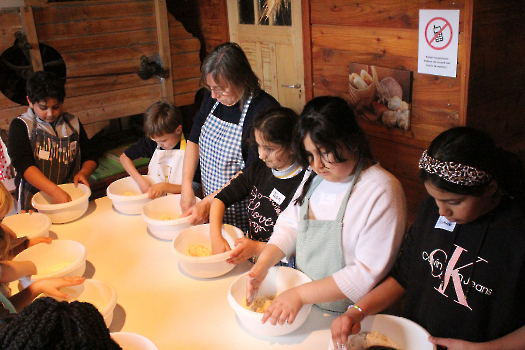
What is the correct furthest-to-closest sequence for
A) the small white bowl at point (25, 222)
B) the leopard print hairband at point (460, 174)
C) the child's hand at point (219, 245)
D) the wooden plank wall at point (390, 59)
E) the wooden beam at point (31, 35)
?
the wooden beam at point (31, 35)
the wooden plank wall at point (390, 59)
the small white bowl at point (25, 222)
the child's hand at point (219, 245)
the leopard print hairband at point (460, 174)

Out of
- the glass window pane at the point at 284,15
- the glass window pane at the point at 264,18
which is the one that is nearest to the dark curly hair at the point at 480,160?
the glass window pane at the point at 284,15

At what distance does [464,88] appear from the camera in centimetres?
223

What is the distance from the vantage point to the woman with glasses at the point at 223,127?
192 cm

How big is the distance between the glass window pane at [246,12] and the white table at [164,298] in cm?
225

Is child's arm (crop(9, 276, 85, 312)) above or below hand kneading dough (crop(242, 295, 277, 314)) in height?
above

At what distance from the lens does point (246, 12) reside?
375cm

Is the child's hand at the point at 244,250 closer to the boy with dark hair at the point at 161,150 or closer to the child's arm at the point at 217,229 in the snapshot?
the child's arm at the point at 217,229

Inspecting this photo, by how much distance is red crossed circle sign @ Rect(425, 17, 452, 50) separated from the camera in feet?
7.32

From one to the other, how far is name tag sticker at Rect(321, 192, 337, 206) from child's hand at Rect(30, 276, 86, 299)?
0.83 meters

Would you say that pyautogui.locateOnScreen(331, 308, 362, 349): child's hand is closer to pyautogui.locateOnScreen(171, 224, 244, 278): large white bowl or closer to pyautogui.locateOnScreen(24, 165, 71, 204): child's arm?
pyautogui.locateOnScreen(171, 224, 244, 278): large white bowl

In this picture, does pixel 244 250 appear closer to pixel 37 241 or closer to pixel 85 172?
pixel 37 241

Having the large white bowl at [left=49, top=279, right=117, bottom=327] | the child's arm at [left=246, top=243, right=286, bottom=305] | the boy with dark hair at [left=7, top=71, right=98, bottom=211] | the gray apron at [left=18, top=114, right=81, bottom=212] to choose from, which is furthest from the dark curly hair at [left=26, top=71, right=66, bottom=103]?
the child's arm at [left=246, top=243, right=286, bottom=305]

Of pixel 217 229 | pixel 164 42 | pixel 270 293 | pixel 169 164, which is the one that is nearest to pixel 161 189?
pixel 169 164

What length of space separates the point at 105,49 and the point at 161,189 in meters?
1.81
